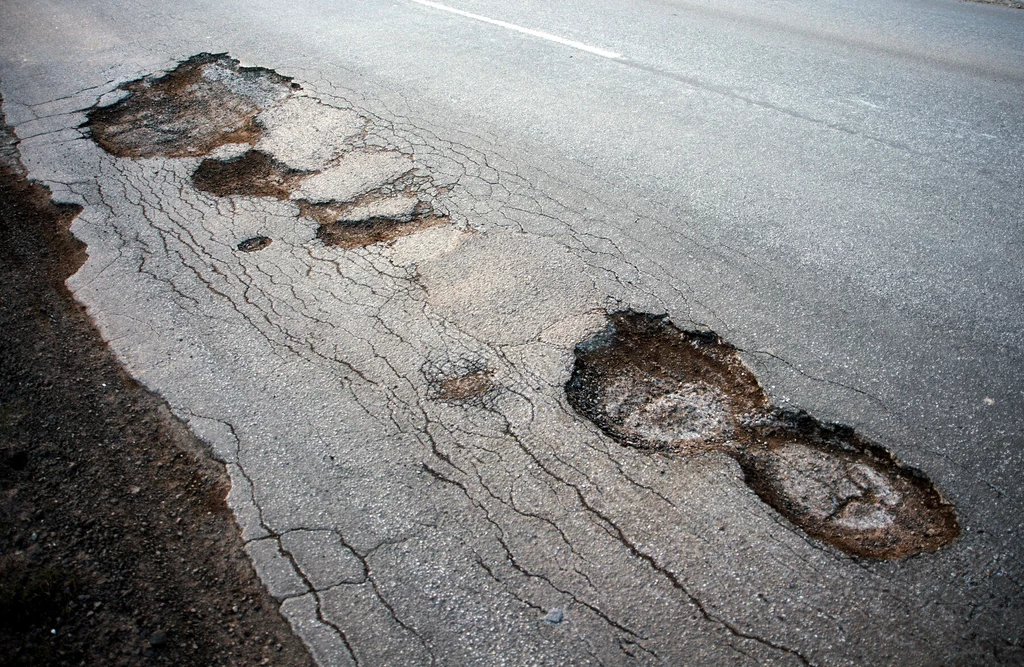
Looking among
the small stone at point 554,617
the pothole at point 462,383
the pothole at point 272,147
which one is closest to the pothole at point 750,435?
the pothole at point 462,383

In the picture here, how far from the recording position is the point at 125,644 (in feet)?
7.98

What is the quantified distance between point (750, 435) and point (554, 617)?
4.16 ft

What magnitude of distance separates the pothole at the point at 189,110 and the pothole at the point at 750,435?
3832mm

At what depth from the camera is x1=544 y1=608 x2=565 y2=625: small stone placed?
2.46 m

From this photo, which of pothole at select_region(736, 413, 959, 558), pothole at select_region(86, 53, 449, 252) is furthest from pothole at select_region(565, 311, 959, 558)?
pothole at select_region(86, 53, 449, 252)

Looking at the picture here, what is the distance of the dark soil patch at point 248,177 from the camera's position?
5.08 metres

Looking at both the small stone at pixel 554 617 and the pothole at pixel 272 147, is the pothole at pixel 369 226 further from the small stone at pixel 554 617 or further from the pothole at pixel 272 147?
the small stone at pixel 554 617

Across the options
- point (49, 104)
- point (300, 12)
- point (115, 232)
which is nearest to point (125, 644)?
point (115, 232)

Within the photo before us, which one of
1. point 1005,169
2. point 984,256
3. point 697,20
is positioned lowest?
point 984,256

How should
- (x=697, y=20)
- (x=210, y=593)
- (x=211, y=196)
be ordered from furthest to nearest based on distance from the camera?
(x=697, y=20) → (x=211, y=196) → (x=210, y=593)

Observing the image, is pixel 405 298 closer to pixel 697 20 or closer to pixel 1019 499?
pixel 1019 499

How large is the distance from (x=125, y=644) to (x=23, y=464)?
3.85 feet

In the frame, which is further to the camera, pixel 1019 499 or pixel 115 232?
pixel 115 232

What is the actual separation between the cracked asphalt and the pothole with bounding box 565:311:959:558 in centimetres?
2
